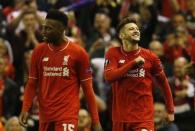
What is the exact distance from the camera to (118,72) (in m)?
8.94

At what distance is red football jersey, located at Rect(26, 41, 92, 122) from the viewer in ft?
28.7

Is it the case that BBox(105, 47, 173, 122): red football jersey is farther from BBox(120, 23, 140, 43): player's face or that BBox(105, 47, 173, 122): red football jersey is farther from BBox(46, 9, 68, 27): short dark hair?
BBox(46, 9, 68, 27): short dark hair

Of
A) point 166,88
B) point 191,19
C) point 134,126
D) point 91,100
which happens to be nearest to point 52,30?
point 91,100

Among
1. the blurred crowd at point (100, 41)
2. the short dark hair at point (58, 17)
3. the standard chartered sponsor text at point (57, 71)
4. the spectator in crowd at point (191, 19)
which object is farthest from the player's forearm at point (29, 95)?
the spectator in crowd at point (191, 19)

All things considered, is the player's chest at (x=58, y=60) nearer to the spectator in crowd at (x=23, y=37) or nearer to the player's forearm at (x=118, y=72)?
the player's forearm at (x=118, y=72)

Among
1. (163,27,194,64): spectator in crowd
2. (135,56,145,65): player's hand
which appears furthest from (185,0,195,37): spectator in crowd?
(135,56,145,65): player's hand

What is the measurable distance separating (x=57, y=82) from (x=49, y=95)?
19cm

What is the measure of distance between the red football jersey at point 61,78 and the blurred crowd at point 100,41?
7.24ft

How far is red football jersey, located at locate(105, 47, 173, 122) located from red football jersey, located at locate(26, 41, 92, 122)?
0.56 meters

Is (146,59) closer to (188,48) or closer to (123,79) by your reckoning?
(123,79)

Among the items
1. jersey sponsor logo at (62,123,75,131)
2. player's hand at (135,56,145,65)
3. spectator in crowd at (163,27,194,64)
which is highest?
spectator in crowd at (163,27,194,64)

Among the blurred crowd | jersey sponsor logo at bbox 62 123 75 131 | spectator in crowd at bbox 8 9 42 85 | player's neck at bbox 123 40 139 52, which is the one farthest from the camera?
spectator in crowd at bbox 8 9 42 85

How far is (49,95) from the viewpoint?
28.8ft

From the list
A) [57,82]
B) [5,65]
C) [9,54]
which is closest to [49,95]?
[57,82]
